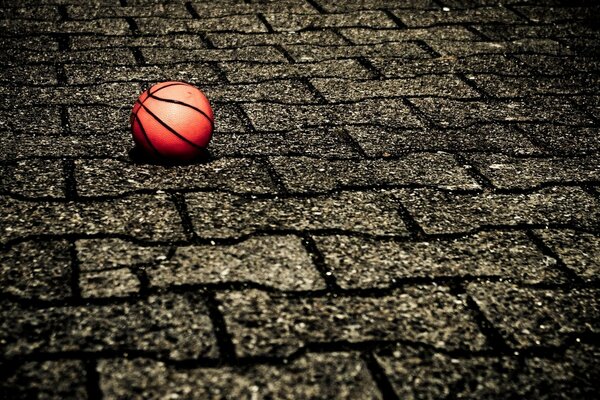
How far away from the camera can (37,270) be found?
8.14 ft

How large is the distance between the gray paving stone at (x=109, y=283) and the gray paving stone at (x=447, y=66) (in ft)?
8.27

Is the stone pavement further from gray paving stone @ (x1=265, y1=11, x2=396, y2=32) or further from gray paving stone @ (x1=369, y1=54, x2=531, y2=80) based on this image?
gray paving stone @ (x1=265, y1=11, x2=396, y2=32)

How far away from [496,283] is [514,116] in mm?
1710

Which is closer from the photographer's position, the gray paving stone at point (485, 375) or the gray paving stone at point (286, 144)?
the gray paving stone at point (485, 375)

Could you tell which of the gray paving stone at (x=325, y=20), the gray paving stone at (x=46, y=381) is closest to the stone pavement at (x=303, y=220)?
the gray paving stone at (x=46, y=381)

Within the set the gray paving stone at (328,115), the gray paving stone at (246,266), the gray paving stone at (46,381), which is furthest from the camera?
the gray paving stone at (328,115)

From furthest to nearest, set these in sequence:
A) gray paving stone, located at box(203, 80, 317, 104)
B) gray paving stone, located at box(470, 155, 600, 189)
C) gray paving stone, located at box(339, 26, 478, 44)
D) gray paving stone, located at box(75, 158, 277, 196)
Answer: gray paving stone, located at box(339, 26, 478, 44)
gray paving stone, located at box(203, 80, 317, 104)
gray paving stone, located at box(470, 155, 600, 189)
gray paving stone, located at box(75, 158, 277, 196)

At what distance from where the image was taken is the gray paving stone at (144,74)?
4238 mm

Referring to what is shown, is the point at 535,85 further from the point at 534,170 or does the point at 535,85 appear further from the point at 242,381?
the point at 242,381

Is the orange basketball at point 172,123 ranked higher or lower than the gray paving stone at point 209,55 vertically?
lower

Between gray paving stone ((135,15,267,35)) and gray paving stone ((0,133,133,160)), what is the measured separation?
5.75 ft

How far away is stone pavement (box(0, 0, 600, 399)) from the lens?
6.98ft

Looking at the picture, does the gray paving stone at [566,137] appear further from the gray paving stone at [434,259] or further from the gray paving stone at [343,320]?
the gray paving stone at [343,320]

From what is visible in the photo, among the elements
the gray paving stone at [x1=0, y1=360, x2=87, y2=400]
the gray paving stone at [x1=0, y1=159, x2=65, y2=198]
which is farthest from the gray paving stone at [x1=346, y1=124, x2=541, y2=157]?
the gray paving stone at [x1=0, y1=360, x2=87, y2=400]
